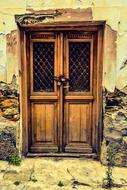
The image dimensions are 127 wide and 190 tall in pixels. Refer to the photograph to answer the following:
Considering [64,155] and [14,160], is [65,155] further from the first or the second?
[14,160]

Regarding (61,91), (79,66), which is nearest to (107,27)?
(79,66)

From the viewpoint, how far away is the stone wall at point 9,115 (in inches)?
175

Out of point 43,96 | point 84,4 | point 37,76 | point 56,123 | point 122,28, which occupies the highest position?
point 84,4

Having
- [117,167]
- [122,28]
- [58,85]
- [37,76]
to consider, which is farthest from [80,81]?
[117,167]

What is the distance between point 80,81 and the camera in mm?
4645

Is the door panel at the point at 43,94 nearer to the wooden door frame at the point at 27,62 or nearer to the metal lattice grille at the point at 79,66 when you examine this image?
the wooden door frame at the point at 27,62

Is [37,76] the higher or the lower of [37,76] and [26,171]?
the higher

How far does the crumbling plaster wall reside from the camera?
13.6 feet

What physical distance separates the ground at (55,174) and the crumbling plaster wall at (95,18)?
65 centimetres

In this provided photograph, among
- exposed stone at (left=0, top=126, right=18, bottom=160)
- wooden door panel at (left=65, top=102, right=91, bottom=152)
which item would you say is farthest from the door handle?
exposed stone at (left=0, top=126, right=18, bottom=160)

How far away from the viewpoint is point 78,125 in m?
4.70

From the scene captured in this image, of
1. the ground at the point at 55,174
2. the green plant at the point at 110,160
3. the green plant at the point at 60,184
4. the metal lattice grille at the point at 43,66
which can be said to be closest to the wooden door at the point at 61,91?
the metal lattice grille at the point at 43,66

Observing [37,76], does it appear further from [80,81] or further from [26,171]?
[26,171]

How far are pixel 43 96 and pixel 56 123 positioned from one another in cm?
44
